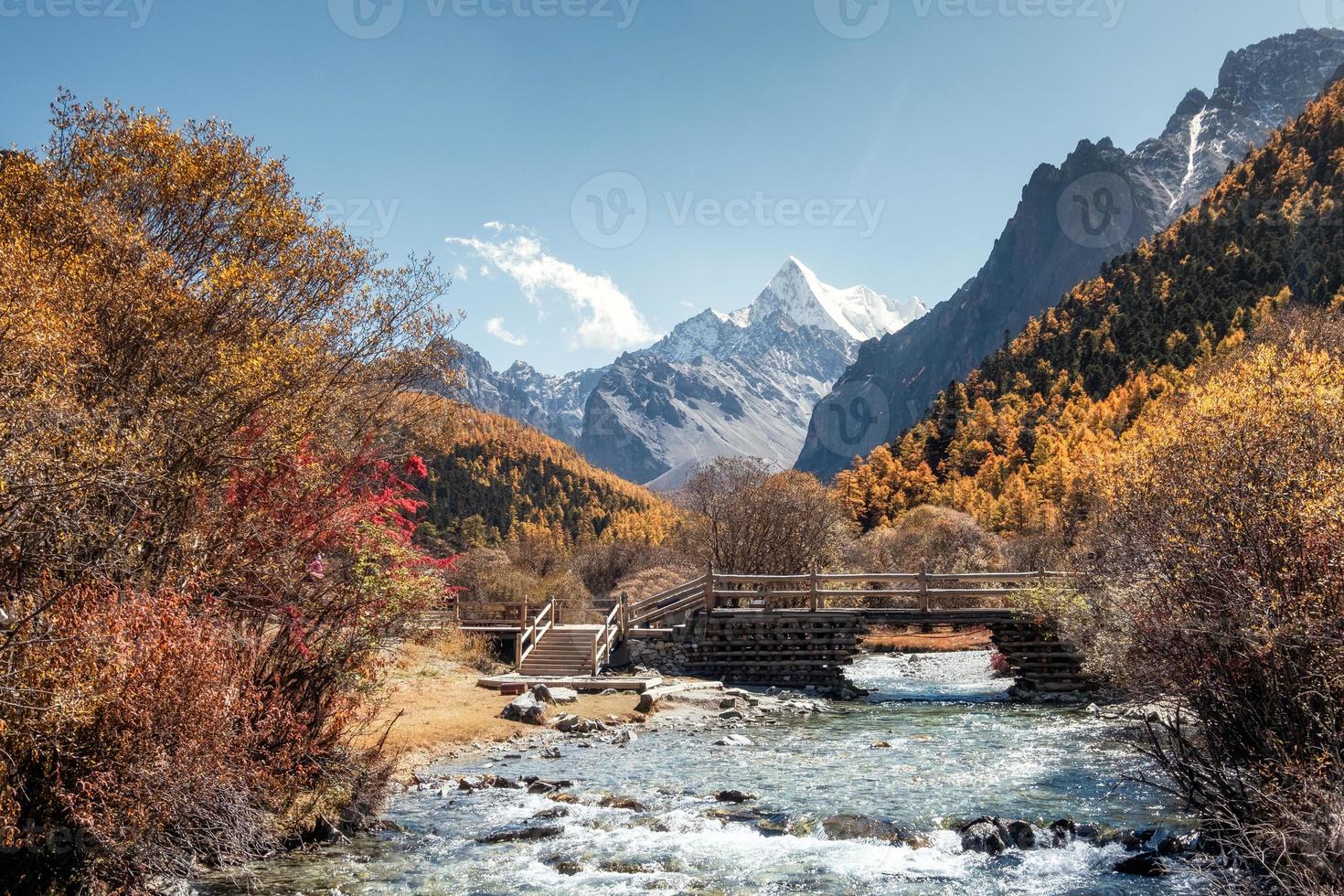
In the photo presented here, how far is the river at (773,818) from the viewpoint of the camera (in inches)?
404

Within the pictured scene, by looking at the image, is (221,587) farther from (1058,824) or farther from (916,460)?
(916,460)

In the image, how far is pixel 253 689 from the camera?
9.98 meters

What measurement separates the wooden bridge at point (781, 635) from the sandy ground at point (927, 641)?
18776 millimetres

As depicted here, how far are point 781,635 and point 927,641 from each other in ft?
82.3

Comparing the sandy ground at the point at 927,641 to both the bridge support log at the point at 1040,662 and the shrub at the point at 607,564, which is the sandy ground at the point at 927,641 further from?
the shrub at the point at 607,564

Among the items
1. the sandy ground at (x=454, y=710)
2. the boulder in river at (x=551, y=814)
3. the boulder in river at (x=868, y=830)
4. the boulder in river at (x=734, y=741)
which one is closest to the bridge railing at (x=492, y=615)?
the sandy ground at (x=454, y=710)

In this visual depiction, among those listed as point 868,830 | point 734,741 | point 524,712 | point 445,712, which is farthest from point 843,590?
point 868,830

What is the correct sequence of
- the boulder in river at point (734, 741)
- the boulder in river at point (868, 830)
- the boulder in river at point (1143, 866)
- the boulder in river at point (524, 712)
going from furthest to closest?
the boulder in river at point (524, 712), the boulder in river at point (734, 741), the boulder in river at point (868, 830), the boulder in river at point (1143, 866)

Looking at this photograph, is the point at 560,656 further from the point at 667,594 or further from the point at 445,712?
the point at 445,712

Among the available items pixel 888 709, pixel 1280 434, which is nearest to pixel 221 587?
pixel 1280 434

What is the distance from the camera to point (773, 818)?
43.0 feet

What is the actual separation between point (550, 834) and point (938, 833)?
226 inches

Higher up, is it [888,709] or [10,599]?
[10,599]

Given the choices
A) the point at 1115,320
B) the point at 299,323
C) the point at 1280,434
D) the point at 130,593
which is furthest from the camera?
the point at 1115,320
